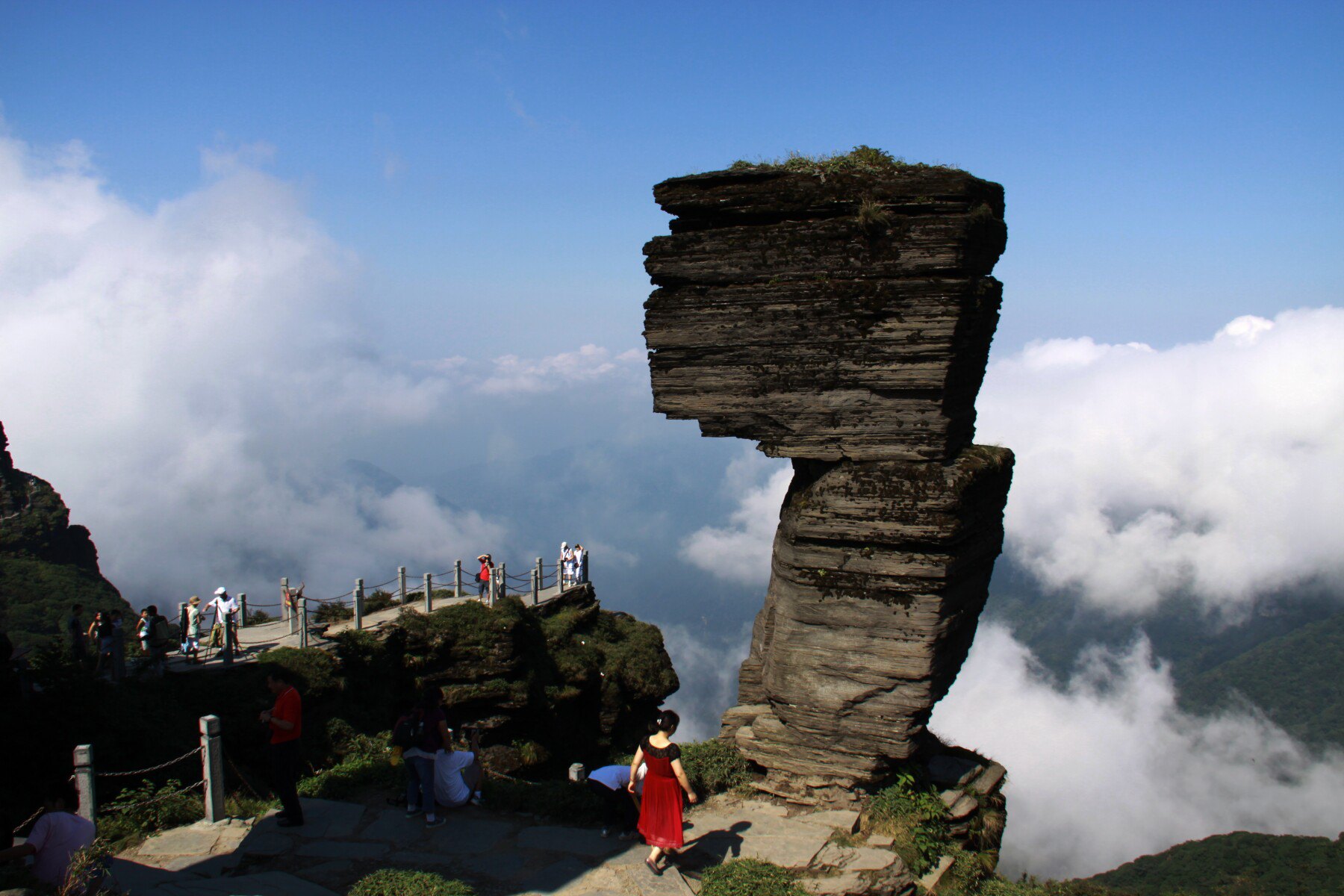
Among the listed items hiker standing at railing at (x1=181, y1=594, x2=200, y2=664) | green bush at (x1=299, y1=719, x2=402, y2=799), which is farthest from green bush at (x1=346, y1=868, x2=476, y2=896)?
hiker standing at railing at (x1=181, y1=594, x2=200, y2=664)

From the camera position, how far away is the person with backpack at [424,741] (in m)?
10.4

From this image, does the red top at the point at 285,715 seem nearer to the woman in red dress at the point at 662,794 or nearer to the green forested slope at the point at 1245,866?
the woman in red dress at the point at 662,794

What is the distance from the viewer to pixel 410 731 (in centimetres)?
1034

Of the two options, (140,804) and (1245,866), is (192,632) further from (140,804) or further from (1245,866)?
(1245,866)

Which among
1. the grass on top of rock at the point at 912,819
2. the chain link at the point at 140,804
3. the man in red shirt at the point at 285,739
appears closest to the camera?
the man in red shirt at the point at 285,739

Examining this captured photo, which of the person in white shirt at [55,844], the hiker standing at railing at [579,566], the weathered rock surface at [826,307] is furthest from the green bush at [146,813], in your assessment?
the hiker standing at railing at [579,566]

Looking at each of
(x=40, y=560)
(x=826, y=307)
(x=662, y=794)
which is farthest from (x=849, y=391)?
(x=40, y=560)

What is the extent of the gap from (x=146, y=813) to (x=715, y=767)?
24.2 feet

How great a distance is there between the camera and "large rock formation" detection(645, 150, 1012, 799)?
1078cm

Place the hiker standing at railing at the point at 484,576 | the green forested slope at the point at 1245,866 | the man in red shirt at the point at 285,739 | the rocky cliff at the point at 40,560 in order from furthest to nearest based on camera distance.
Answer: the green forested slope at the point at 1245,866 → the rocky cliff at the point at 40,560 → the hiker standing at railing at the point at 484,576 → the man in red shirt at the point at 285,739

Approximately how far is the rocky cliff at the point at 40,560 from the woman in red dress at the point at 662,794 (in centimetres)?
3812

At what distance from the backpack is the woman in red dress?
300cm

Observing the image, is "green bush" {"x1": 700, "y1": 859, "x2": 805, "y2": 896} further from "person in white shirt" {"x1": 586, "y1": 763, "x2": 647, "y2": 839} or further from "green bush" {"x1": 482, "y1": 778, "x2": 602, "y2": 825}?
"green bush" {"x1": 482, "y1": 778, "x2": 602, "y2": 825}

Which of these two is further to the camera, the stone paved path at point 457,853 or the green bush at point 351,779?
the green bush at point 351,779
